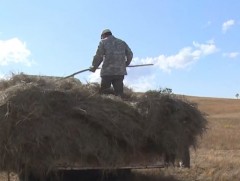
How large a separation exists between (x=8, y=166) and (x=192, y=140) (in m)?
3.11

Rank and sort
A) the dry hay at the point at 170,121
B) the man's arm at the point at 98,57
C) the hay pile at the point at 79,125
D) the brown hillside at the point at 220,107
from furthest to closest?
1. the brown hillside at the point at 220,107
2. the man's arm at the point at 98,57
3. the dry hay at the point at 170,121
4. the hay pile at the point at 79,125

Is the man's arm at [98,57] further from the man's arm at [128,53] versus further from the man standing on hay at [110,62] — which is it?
the man's arm at [128,53]

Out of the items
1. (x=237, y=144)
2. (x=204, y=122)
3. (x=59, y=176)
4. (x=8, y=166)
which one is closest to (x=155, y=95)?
(x=204, y=122)

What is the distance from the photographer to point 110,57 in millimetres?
9594

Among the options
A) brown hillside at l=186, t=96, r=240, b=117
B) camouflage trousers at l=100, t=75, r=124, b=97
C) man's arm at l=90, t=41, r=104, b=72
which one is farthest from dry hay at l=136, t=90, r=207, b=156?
brown hillside at l=186, t=96, r=240, b=117

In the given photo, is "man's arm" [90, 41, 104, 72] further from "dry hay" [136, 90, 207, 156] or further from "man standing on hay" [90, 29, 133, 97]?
"dry hay" [136, 90, 207, 156]

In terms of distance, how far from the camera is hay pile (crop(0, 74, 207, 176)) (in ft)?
24.6

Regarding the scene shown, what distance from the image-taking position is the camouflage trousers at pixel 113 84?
9594 millimetres

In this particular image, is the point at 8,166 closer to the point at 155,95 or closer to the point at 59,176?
the point at 59,176

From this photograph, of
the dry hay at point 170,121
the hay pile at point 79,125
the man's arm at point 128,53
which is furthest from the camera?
the man's arm at point 128,53

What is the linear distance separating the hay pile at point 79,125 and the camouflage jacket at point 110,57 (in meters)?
0.75

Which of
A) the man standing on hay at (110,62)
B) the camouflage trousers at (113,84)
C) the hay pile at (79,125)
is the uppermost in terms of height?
the man standing on hay at (110,62)

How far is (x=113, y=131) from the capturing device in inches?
316

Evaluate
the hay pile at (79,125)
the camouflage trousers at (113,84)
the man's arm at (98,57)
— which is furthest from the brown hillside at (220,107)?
the hay pile at (79,125)
